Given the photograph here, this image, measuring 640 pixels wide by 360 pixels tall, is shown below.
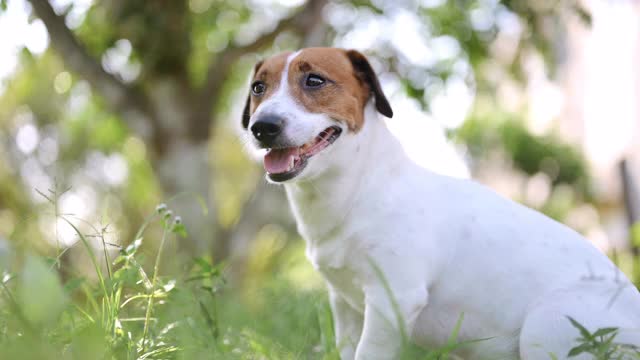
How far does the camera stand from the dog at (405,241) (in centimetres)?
235

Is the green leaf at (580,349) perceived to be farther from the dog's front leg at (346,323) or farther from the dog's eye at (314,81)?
the dog's eye at (314,81)

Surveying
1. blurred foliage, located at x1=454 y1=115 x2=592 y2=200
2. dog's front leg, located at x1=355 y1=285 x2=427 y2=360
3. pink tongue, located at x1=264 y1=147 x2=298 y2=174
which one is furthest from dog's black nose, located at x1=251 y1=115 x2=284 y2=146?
blurred foliage, located at x1=454 y1=115 x2=592 y2=200

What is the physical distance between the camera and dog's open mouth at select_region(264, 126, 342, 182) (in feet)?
8.28

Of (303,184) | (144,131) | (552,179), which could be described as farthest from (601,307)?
(552,179)

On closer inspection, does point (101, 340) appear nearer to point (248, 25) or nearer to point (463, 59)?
point (463, 59)

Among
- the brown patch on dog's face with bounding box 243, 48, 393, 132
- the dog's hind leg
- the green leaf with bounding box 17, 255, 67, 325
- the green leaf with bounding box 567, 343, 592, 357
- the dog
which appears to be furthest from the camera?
the brown patch on dog's face with bounding box 243, 48, 393, 132

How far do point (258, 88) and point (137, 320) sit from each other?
1.05m

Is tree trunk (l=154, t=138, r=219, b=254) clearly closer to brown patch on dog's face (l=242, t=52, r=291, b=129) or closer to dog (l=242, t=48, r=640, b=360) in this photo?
brown patch on dog's face (l=242, t=52, r=291, b=129)

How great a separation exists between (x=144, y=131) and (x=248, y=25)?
7.06 ft

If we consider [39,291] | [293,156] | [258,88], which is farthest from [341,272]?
[39,291]

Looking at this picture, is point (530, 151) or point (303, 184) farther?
point (530, 151)

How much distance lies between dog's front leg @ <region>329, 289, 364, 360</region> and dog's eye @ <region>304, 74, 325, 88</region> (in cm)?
85

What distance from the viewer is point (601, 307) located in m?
2.30

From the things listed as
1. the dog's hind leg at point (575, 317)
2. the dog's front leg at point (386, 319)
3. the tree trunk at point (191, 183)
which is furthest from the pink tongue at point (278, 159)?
the tree trunk at point (191, 183)
